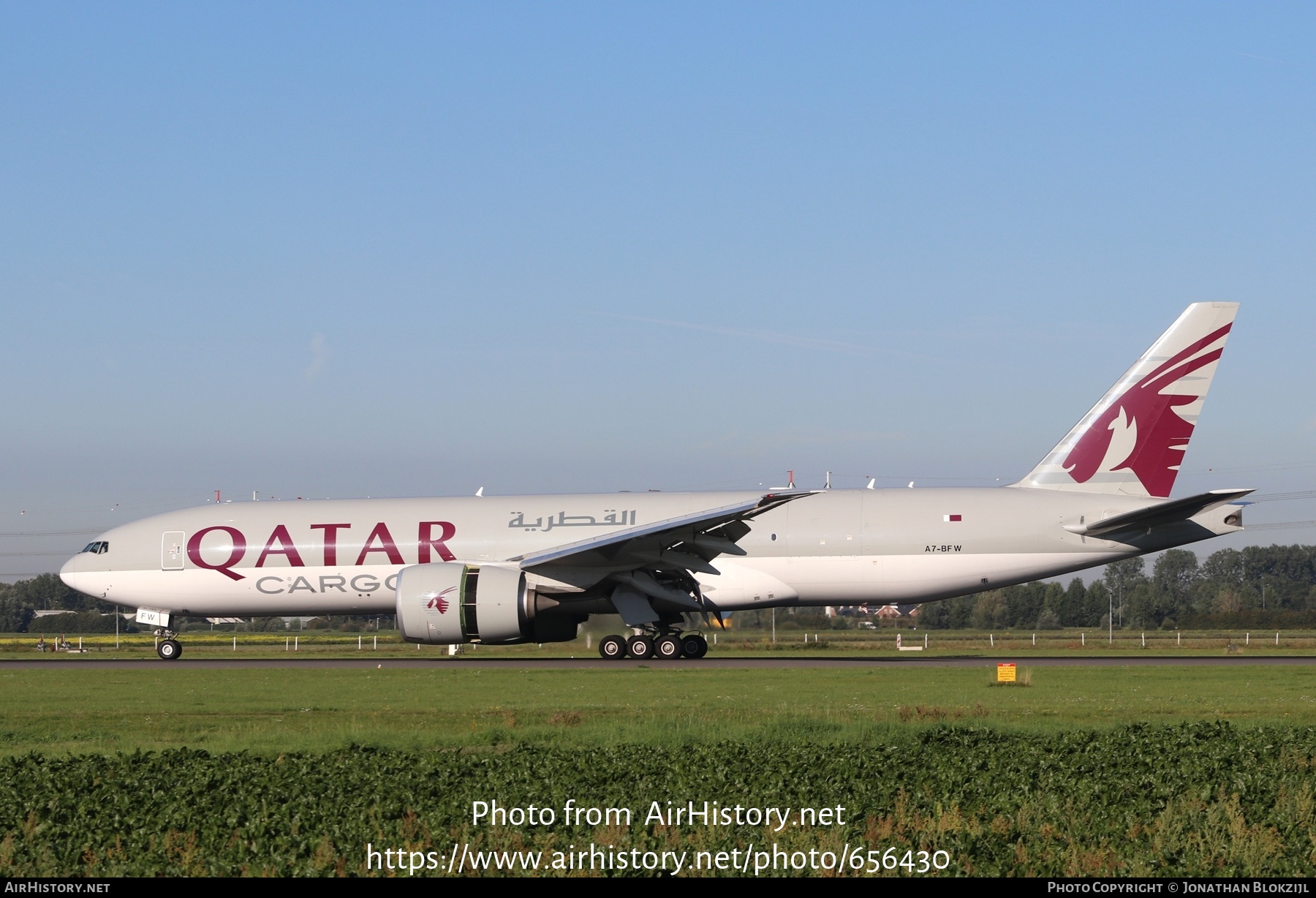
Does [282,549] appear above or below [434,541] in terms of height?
below

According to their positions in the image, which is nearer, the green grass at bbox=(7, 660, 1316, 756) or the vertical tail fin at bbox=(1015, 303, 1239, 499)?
the green grass at bbox=(7, 660, 1316, 756)

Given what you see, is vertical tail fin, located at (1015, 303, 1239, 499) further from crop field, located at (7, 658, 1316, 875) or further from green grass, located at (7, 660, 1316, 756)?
crop field, located at (7, 658, 1316, 875)

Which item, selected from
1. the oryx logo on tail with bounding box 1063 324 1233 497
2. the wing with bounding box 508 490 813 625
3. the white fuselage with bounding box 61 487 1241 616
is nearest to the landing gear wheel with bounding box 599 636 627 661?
the wing with bounding box 508 490 813 625

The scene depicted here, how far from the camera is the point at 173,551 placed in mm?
31656

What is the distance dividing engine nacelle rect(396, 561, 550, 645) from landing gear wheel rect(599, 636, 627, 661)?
2.80 metres

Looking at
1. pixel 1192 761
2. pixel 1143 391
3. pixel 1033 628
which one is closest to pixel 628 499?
pixel 1143 391

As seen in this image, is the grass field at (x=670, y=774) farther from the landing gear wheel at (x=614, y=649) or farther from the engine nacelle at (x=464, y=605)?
the landing gear wheel at (x=614, y=649)

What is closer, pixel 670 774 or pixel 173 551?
pixel 670 774

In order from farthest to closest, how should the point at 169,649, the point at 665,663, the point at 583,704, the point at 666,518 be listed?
the point at 169,649 → the point at 666,518 → the point at 665,663 → the point at 583,704

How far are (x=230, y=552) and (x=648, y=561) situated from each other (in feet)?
35.0

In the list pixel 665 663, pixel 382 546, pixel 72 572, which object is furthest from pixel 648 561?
pixel 72 572

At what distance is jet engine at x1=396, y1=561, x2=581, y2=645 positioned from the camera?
84.9 ft

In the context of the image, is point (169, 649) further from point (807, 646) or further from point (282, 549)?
point (807, 646)

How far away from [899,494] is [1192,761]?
18230 mm
